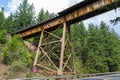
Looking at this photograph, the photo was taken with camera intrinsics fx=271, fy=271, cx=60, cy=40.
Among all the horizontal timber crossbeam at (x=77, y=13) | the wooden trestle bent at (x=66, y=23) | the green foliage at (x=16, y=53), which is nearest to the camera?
the horizontal timber crossbeam at (x=77, y=13)

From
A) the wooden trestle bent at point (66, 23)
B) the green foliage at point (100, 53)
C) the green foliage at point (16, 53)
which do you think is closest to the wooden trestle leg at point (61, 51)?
the wooden trestle bent at point (66, 23)

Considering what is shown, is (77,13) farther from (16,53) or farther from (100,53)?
(100,53)

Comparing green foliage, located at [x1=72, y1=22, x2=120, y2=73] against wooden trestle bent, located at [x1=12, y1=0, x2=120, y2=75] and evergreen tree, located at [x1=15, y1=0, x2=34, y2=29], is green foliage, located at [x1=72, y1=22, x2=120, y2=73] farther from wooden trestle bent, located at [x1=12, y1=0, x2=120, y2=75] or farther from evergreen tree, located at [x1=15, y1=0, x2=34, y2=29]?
wooden trestle bent, located at [x1=12, y1=0, x2=120, y2=75]

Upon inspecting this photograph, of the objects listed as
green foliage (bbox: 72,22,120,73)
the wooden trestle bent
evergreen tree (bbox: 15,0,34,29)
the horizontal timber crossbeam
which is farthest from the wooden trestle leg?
evergreen tree (bbox: 15,0,34,29)

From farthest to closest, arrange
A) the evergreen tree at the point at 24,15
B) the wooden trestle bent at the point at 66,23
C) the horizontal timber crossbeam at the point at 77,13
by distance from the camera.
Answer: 1. the evergreen tree at the point at 24,15
2. the wooden trestle bent at the point at 66,23
3. the horizontal timber crossbeam at the point at 77,13

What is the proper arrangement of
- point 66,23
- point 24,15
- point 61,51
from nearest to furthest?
point 61,51
point 66,23
point 24,15

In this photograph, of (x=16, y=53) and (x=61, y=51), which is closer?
(x=61, y=51)

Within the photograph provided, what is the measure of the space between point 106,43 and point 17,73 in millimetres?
32454

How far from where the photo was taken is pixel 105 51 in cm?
5784

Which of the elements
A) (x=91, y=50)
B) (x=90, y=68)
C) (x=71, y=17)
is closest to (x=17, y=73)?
(x=71, y=17)

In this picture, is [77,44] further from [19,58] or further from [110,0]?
[110,0]

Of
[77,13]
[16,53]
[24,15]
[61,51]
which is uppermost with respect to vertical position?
[24,15]

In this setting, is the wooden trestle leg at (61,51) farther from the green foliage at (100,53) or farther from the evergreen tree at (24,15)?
the evergreen tree at (24,15)

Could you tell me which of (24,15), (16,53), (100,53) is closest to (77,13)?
(16,53)
